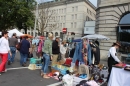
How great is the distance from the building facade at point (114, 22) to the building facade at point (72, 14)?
36348 millimetres

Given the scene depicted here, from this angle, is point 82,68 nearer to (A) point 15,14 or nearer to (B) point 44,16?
(A) point 15,14

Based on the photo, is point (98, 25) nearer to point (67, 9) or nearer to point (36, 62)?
point (36, 62)

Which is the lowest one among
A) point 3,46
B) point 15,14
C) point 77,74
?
point 77,74

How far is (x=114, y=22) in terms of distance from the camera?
48.2ft

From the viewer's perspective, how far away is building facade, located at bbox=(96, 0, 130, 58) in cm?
1404

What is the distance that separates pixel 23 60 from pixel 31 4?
25.4 meters

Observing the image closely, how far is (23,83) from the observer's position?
5977 millimetres

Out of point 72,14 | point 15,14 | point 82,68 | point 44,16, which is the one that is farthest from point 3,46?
point 72,14

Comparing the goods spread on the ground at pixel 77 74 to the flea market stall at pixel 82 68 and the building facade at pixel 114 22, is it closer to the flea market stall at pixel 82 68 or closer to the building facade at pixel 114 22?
the flea market stall at pixel 82 68

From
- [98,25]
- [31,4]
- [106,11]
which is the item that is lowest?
[98,25]

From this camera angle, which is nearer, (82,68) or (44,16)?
(82,68)

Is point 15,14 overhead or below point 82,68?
overhead

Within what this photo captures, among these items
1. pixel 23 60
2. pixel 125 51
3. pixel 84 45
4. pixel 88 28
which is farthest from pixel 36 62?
pixel 88 28

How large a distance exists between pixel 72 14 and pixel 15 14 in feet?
97.7
